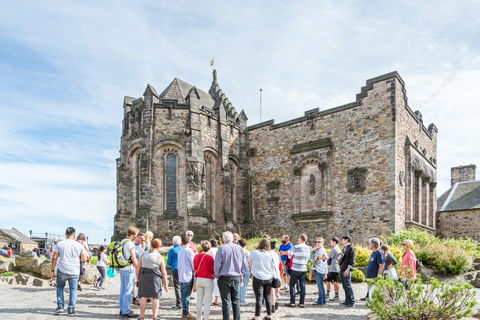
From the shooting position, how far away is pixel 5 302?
31.4 ft

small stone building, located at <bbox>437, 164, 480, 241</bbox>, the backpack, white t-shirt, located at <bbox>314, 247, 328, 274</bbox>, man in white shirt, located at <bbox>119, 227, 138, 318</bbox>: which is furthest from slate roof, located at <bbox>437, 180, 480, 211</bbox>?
the backpack

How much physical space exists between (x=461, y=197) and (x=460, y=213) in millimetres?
2257

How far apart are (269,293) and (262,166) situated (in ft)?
58.5

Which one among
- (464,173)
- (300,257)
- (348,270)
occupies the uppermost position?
(464,173)

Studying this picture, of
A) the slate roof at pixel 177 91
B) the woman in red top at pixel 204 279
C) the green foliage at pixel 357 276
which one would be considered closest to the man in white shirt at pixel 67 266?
the woman in red top at pixel 204 279

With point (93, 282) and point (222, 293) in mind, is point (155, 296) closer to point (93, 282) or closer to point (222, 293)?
point (222, 293)

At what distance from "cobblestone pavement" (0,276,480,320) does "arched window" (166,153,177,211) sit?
10.7 m

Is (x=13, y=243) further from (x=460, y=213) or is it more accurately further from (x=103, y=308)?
(x=460, y=213)

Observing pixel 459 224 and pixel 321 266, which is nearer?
pixel 321 266

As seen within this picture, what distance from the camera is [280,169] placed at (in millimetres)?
24703

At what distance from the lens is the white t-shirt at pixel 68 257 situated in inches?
316

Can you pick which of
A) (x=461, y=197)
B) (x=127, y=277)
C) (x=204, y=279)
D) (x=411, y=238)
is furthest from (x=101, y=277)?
(x=461, y=197)

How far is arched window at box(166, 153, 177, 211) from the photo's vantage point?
74.1ft

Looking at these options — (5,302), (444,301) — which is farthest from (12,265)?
(444,301)
